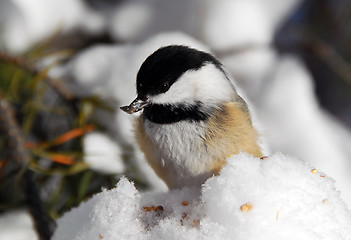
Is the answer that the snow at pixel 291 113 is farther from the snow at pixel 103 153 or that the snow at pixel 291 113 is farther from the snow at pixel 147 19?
the snow at pixel 103 153

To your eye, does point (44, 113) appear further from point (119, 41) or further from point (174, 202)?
point (174, 202)

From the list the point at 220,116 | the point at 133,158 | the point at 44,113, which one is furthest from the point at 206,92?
the point at 44,113

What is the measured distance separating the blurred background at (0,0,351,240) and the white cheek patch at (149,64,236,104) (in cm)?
19

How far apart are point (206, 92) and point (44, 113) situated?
0.67m

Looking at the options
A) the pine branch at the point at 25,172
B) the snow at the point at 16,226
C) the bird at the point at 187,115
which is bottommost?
the snow at the point at 16,226

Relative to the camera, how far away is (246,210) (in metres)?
0.44

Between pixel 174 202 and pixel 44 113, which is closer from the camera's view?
pixel 174 202

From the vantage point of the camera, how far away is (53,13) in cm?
136

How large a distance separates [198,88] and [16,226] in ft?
2.13

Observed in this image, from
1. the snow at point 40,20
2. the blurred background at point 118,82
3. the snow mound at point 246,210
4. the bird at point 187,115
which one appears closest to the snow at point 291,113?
the blurred background at point 118,82

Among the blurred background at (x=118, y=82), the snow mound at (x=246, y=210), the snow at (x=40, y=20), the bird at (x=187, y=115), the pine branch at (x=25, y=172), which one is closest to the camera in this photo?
the snow mound at (x=246, y=210)

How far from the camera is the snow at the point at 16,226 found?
100 cm

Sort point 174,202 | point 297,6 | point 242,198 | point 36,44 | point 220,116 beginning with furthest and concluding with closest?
point 297,6
point 36,44
point 220,116
point 174,202
point 242,198

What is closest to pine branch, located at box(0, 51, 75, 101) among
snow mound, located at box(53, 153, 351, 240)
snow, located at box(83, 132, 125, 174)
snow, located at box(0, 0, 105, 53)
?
snow, located at box(83, 132, 125, 174)
